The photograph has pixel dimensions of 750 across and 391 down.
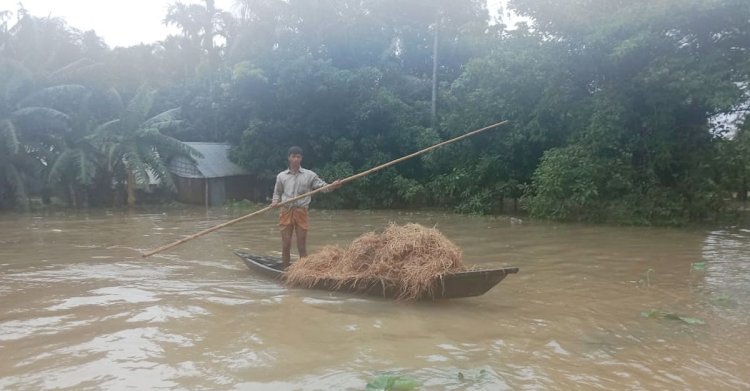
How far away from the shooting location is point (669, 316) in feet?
18.3

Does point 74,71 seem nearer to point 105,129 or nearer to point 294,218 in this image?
point 105,129

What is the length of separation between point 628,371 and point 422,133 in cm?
1693

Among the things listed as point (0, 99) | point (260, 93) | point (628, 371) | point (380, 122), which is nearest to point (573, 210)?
point (380, 122)

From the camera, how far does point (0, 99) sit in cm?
1811

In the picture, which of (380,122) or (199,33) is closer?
(380,122)

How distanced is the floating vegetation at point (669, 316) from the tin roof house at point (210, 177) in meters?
18.3

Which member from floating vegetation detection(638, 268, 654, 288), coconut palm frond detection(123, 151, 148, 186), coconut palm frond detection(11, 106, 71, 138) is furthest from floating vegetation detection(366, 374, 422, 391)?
coconut palm frond detection(11, 106, 71, 138)

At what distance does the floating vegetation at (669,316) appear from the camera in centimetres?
539

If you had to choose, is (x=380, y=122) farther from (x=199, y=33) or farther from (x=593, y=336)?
(x=593, y=336)

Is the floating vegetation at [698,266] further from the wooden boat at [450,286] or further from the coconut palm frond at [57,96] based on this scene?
the coconut palm frond at [57,96]

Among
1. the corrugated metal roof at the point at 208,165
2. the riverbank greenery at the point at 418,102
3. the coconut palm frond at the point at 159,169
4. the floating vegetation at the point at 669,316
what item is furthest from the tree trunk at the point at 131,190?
the floating vegetation at the point at 669,316

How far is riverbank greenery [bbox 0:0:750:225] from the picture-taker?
44.2 feet

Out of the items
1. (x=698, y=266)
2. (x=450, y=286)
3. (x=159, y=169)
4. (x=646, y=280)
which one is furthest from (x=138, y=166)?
(x=698, y=266)

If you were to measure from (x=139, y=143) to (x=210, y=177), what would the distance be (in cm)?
276
